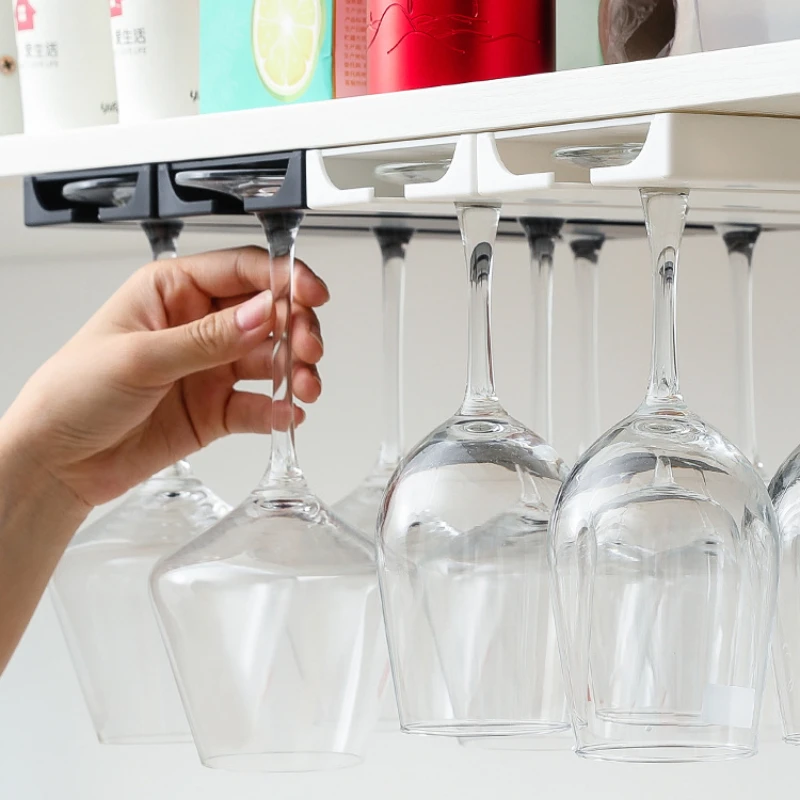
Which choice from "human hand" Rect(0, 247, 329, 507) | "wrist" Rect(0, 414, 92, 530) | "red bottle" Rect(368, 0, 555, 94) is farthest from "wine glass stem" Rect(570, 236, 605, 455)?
"wrist" Rect(0, 414, 92, 530)

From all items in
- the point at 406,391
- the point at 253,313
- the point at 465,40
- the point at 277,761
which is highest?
the point at 465,40

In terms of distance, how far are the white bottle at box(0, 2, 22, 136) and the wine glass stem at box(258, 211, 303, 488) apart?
259 mm

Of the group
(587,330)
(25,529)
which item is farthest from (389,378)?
(25,529)

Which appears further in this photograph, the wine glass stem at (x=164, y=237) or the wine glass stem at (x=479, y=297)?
the wine glass stem at (x=164, y=237)

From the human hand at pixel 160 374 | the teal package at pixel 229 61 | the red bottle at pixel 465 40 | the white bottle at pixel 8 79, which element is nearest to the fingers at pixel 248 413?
the human hand at pixel 160 374

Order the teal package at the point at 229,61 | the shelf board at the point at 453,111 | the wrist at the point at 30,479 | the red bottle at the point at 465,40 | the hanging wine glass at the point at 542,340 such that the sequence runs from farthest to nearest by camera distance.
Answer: the wrist at the point at 30,479 → the hanging wine glass at the point at 542,340 → the teal package at the point at 229,61 → the red bottle at the point at 465,40 → the shelf board at the point at 453,111

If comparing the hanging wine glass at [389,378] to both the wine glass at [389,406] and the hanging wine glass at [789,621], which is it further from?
the hanging wine glass at [789,621]

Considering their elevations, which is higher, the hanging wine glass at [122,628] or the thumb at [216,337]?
the thumb at [216,337]

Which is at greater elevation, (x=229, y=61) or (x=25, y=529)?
(x=229, y=61)

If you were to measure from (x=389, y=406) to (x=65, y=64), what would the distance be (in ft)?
0.89

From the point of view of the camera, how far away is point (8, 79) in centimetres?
90

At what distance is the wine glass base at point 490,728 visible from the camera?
62cm

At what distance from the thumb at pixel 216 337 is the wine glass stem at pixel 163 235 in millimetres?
59

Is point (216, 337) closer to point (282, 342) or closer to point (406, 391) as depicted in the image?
point (282, 342)
